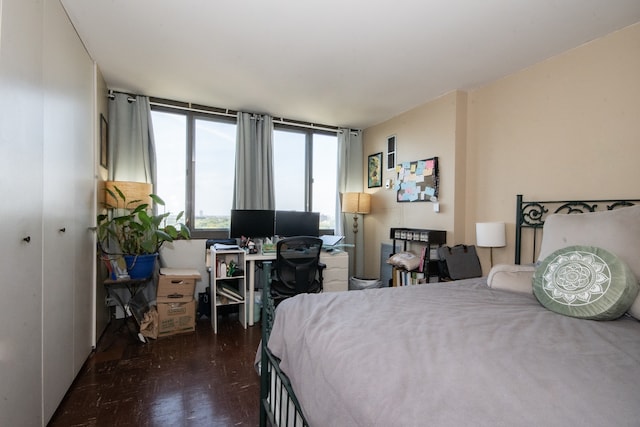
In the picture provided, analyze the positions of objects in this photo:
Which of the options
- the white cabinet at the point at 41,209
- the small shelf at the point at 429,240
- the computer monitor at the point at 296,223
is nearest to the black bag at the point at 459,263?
the small shelf at the point at 429,240

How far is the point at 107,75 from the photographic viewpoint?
2.81m

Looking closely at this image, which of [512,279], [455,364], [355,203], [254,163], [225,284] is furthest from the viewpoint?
[355,203]

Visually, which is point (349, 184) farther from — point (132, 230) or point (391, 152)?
point (132, 230)

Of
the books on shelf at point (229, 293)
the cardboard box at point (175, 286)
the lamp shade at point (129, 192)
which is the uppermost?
the lamp shade at point (129, 192)

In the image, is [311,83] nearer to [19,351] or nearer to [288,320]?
[288,320]

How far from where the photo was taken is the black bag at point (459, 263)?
2785mm

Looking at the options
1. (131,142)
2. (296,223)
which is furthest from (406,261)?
(131,142)

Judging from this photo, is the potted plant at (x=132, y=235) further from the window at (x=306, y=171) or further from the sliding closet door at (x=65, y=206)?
the window at (x=306, y=171)

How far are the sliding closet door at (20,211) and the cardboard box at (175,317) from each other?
1.29m

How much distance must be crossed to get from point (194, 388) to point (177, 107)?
9.54ft

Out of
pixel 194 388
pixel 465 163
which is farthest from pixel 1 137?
pixel 465 163

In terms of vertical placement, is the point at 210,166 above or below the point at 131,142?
below

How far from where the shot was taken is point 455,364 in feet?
2.74

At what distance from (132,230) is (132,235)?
0.05m
